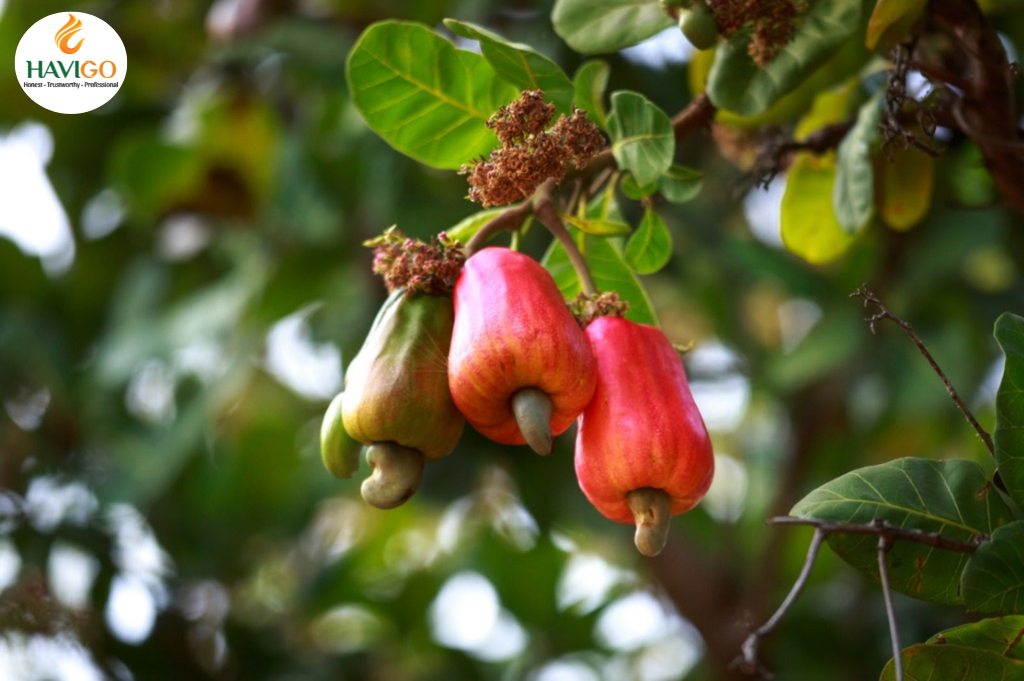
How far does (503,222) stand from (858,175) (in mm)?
359

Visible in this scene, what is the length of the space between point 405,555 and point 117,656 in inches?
35.4

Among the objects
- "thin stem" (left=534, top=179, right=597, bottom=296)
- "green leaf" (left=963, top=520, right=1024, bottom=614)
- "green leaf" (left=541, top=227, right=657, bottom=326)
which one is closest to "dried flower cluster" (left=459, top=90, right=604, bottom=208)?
"thin stem" (left=534, top=179, right=597, bottom=296)

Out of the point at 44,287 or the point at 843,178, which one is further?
the point at 44,287

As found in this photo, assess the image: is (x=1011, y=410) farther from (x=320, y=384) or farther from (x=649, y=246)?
(x=320, y=384)

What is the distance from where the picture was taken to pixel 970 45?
3.25ft

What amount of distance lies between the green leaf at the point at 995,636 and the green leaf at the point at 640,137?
39 cm

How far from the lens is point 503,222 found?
2.99ft

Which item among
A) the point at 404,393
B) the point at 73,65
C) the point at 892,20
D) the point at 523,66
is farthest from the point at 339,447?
the point at 73,65

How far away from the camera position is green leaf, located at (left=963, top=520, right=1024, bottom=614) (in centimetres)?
76

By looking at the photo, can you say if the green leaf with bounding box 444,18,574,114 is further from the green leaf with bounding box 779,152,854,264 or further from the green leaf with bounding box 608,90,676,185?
the green leaf with bounding box 779,152,854,264

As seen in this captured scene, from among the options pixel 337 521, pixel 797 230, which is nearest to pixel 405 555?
pixel 337 521

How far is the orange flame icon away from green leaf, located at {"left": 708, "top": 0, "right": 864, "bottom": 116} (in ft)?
3.00

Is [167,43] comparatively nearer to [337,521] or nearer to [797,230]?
[337,521]

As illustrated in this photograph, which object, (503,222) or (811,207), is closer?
(503,222)
